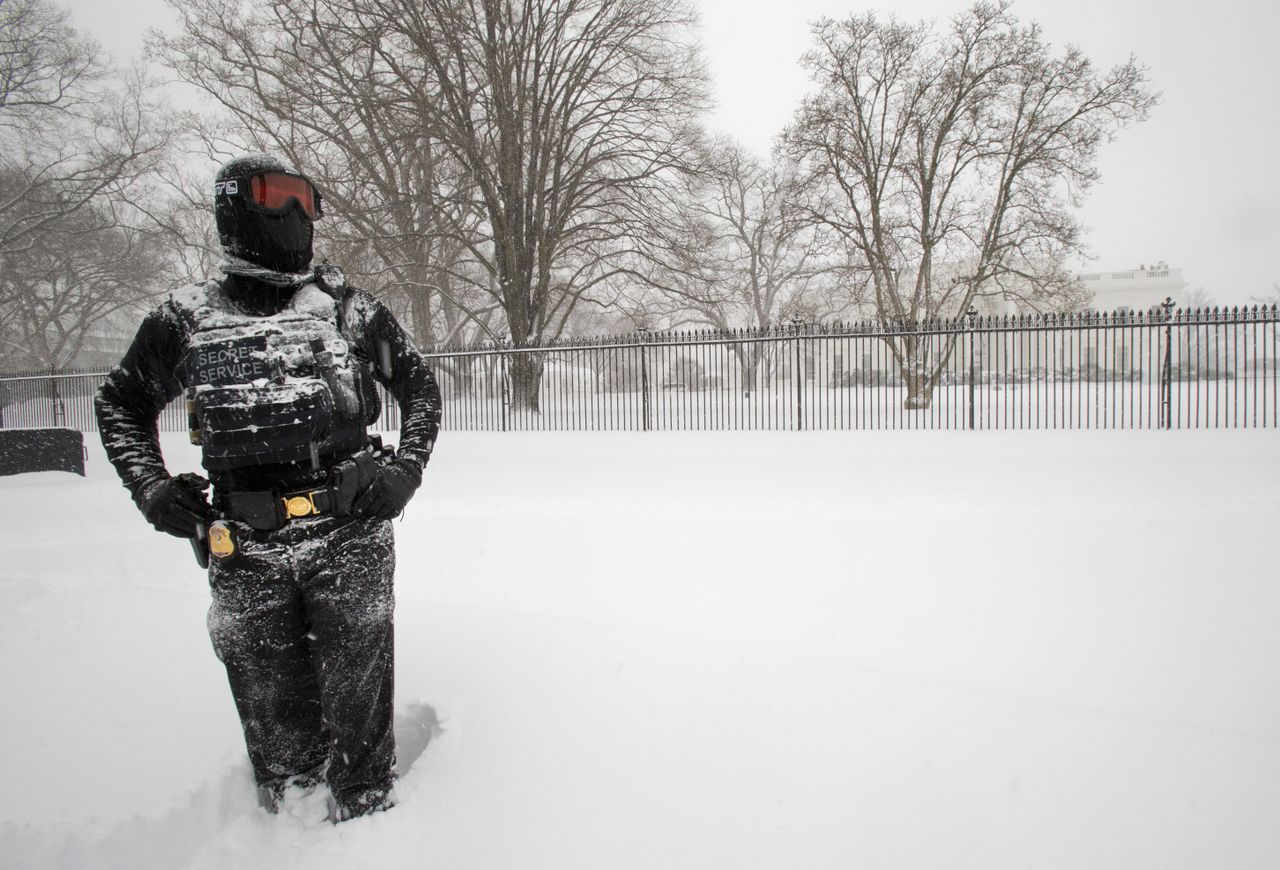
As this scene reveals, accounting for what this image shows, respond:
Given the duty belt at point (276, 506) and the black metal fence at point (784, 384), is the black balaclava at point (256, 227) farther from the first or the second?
the black metal fence at point (784, 384)

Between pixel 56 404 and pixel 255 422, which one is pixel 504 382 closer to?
pixel 255 422

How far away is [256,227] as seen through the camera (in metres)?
1.93

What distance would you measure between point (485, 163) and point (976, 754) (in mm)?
17396

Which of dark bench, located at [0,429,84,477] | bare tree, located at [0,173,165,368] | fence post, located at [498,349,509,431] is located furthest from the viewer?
bare tree, located at [0,173,165,368]

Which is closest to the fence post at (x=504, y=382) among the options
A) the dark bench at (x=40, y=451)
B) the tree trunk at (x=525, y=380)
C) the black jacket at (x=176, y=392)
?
the tree trunk at (x=525, y=380)

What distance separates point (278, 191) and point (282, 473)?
2.80 ft

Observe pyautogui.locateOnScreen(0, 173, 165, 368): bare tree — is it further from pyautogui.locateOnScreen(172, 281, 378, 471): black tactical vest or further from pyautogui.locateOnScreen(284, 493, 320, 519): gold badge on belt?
pyautogui.locateOnScreen(284, 493, 320, 519): gold badge on belt

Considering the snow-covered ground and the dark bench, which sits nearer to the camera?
the snow-covered ground

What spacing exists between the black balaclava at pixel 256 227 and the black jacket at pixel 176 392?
10cm

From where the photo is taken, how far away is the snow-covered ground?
1.96m

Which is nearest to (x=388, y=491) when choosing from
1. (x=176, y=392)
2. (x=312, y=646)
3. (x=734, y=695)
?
(x=312, y=646)

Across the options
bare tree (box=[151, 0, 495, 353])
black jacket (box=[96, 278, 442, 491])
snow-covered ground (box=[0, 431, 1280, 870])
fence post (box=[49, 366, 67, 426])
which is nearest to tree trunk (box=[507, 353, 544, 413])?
bare tree (box=[151, 0, 495, 353])

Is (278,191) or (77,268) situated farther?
(77,268)

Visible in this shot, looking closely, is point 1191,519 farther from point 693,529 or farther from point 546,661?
point 546,661
